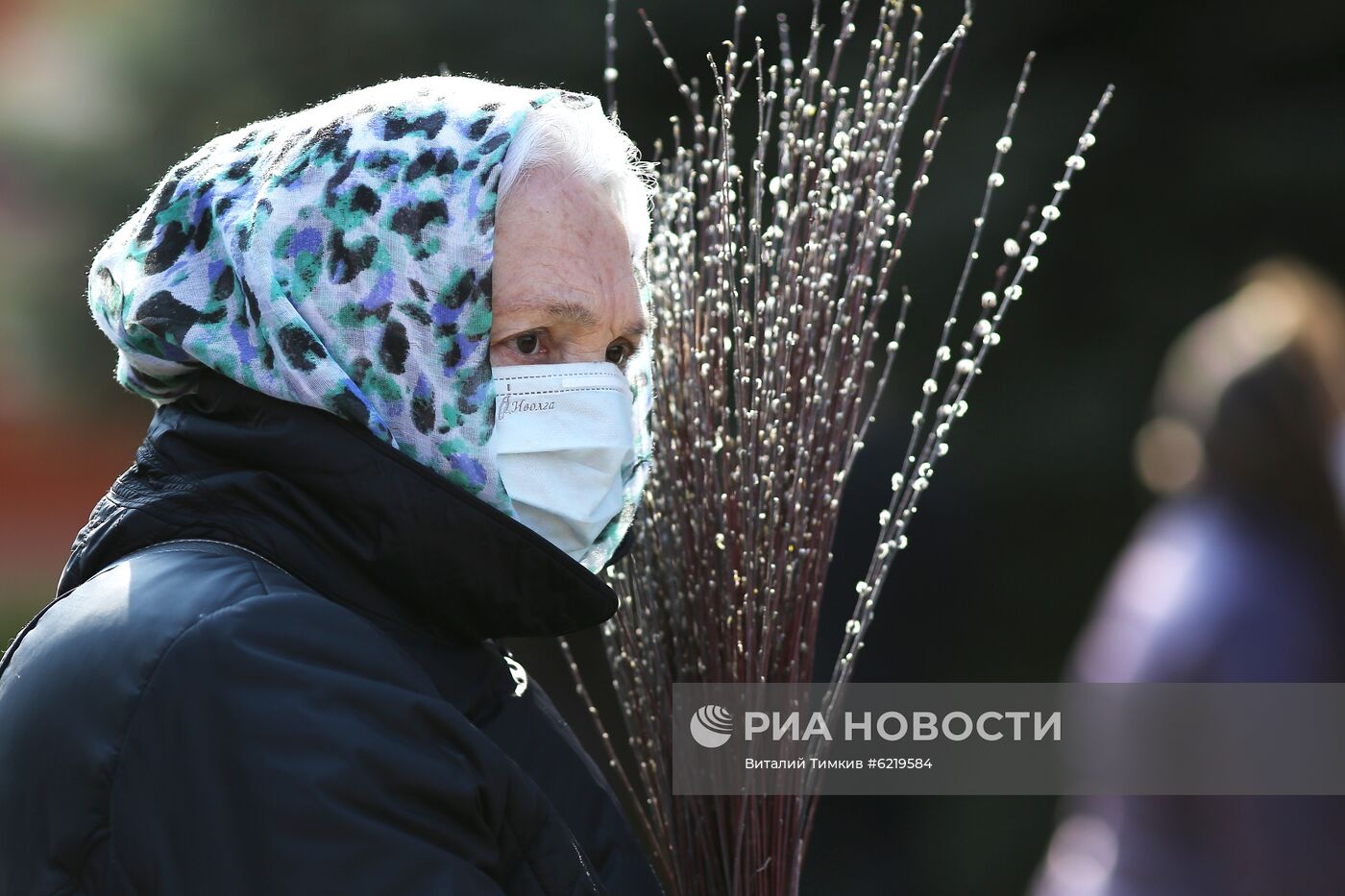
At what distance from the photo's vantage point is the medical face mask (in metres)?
1.61

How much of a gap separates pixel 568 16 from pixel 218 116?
153cm

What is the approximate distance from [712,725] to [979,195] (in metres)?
3.24

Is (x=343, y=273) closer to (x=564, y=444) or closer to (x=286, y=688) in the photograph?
(x=564, y=444)

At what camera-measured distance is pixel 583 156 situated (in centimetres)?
165

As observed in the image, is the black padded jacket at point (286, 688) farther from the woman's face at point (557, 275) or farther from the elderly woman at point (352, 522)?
the woman's face at point (557, 275)

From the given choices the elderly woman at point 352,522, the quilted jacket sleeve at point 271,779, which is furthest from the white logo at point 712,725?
the quilted jacket sleeve at point 271,779

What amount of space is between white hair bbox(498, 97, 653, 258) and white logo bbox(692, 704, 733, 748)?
62cm

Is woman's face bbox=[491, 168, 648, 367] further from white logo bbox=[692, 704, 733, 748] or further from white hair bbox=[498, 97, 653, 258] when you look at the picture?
white logo bbox=[692, 704, 733, 748]

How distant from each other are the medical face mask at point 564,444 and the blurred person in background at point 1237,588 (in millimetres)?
1673

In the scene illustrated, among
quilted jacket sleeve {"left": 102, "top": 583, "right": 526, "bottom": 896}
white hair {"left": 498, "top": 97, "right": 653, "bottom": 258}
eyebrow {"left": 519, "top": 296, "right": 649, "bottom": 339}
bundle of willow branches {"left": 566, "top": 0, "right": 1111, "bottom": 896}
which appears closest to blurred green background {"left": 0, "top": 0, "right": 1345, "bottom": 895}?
bundle of willow branches {"left": 566, "top": 0, "right": 1111, "bottom": 896}

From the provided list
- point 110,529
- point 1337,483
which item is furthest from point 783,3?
point 110,529

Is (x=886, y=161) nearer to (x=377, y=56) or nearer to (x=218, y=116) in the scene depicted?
(x=377, y=56)

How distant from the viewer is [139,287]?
148cm

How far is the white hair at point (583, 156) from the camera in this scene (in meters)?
1.59
